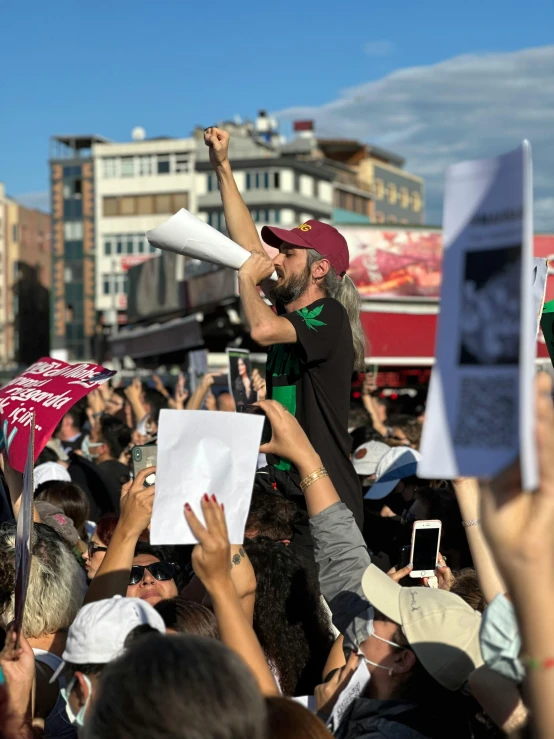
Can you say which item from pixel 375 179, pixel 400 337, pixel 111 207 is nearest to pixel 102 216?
pixel 111 207

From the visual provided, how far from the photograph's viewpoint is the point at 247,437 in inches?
95.7

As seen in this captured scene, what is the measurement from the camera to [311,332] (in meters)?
3.68

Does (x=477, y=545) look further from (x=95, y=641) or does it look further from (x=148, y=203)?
(x=148, y=203)

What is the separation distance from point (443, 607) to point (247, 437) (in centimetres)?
61

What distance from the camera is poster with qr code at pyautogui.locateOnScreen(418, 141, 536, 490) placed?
5.46 feet

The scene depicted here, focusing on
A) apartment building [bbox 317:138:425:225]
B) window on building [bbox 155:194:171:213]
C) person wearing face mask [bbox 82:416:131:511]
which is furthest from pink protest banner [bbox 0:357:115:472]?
apartment building [bbox 317:138:425:225]

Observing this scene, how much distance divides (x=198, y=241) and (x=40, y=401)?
0.90 metres

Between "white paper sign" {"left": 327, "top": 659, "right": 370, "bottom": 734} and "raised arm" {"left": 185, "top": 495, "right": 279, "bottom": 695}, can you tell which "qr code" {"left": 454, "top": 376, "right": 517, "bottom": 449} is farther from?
"white paper sign" {"left": 327, "top": 659, "right": 370, "bottom": 734}

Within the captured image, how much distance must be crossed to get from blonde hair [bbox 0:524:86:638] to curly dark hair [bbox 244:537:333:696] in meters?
0.58

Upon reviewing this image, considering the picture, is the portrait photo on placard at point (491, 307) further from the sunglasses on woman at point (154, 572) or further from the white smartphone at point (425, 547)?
the sunglasses on woman at point (154, 572)

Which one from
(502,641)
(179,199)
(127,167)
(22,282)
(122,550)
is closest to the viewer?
(502,641)

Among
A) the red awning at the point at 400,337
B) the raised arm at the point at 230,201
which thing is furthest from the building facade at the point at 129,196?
the raised arm at the point at 230,201

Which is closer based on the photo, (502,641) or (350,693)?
(502,641)

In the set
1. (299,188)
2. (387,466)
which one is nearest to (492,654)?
(387,466)
